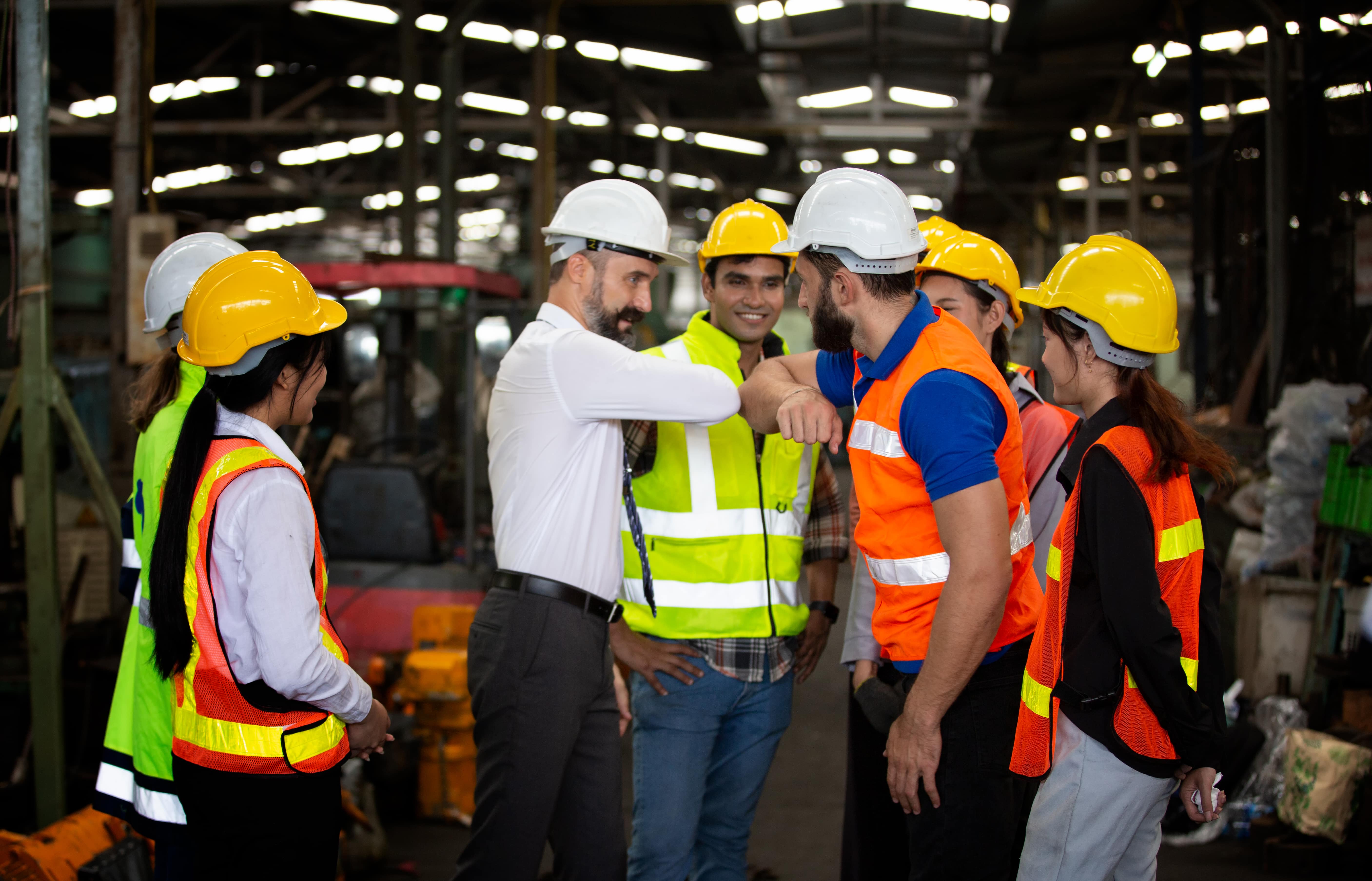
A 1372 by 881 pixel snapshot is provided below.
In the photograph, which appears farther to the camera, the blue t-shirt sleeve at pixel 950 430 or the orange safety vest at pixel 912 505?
the orange safety vest at pixel 912 505

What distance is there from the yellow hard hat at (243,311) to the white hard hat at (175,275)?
2.97 feet

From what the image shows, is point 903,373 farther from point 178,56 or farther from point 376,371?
point 178,56

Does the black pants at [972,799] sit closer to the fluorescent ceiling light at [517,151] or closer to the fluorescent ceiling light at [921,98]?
the fluorescent ceiling light at [921,98]

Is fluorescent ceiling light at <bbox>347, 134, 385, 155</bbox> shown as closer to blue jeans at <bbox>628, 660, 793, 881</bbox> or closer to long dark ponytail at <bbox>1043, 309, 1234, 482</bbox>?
blue jeans at <bbox>628, 660, 793, 881</bbox>

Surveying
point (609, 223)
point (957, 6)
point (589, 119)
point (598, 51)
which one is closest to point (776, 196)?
point (589, 119)

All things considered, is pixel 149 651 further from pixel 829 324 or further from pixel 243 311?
pixel 829 324

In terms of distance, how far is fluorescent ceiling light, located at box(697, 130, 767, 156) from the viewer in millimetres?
16094

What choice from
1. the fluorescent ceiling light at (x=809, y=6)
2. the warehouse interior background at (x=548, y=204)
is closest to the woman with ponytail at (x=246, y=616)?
the warehouse interior background at (x=548, y=204)

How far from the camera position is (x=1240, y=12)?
891 cm

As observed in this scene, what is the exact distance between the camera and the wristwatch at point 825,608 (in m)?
3.11

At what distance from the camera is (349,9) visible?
10680 millimetres

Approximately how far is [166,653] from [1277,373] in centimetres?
715

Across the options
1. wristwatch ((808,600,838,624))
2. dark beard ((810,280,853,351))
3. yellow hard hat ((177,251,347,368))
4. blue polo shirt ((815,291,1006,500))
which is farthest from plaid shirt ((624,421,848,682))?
yellow hard hat ((177,251,347,368))

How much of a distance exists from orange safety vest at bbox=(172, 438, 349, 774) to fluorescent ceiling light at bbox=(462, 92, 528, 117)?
42.3 feet
